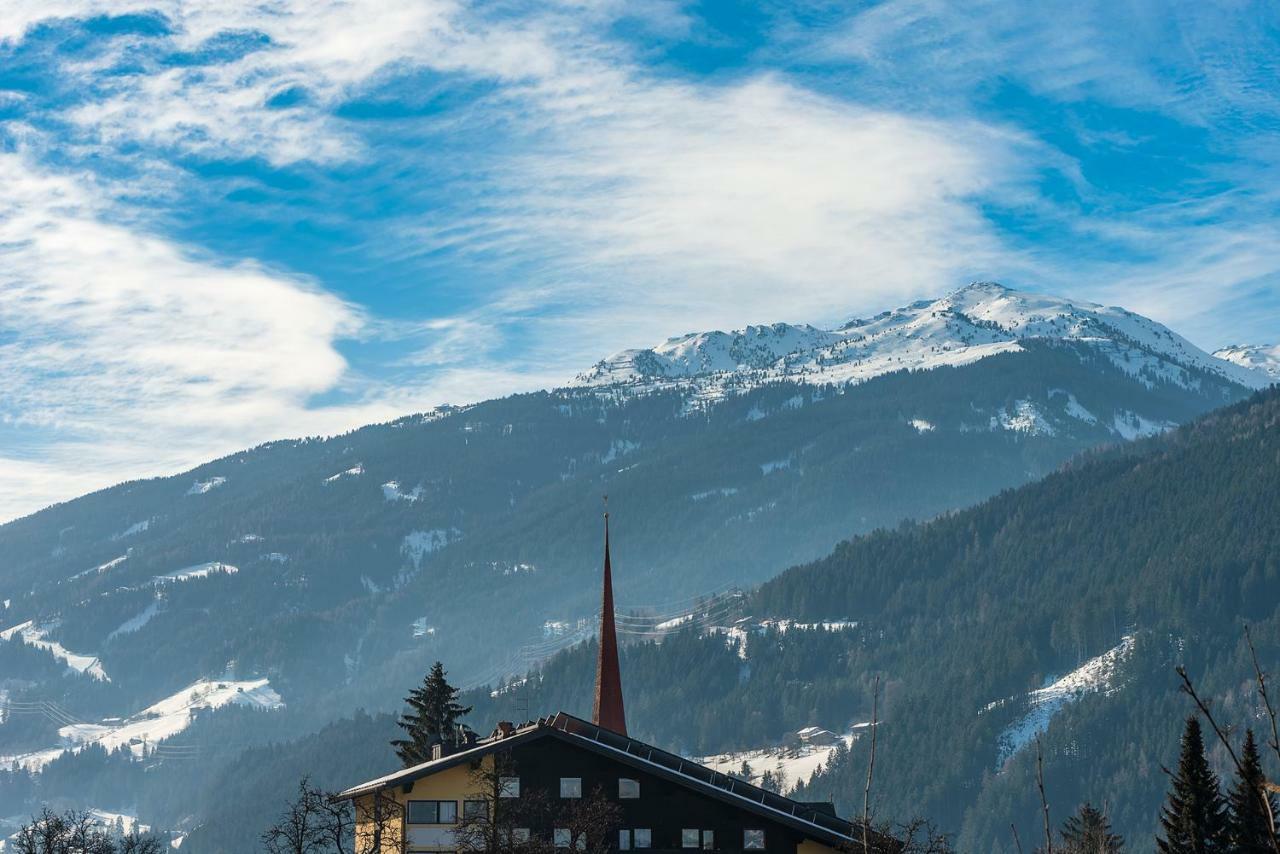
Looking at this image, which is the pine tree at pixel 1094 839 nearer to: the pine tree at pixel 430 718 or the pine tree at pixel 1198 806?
the pine tree at pixel 1198 806

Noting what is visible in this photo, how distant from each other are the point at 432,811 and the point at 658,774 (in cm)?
1120

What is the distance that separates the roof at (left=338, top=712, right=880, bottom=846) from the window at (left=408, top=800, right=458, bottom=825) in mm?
1549

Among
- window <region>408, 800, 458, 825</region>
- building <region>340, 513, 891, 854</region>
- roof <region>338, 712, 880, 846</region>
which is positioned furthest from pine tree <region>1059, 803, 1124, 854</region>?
window <region>408, 800, 458, 825</region>

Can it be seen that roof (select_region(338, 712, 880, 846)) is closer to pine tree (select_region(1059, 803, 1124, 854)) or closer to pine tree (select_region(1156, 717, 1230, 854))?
pine tree (select_region(1059, 803, 1124, 854))

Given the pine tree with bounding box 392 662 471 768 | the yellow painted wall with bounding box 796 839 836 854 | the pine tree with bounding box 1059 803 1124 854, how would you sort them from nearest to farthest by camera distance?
the pine tree with bounding box 1059 803 1124 854 < the yellow painted wall with bounding box 796 839 836 854 < the pine tree with bounding box 392 662 471 768

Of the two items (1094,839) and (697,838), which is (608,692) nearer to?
(697,838)

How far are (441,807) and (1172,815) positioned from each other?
1326 inches

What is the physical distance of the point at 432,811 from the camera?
101125mm

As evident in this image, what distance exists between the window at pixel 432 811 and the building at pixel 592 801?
0.16 feet

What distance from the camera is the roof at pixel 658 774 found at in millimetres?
100375

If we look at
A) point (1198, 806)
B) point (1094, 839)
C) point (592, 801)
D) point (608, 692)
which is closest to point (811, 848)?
point (592, 801)

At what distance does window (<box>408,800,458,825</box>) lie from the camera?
330 feet

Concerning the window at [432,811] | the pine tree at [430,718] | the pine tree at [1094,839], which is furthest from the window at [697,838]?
the pine tree at [430,718]

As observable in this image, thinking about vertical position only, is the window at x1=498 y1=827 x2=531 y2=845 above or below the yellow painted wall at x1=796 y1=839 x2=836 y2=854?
above
